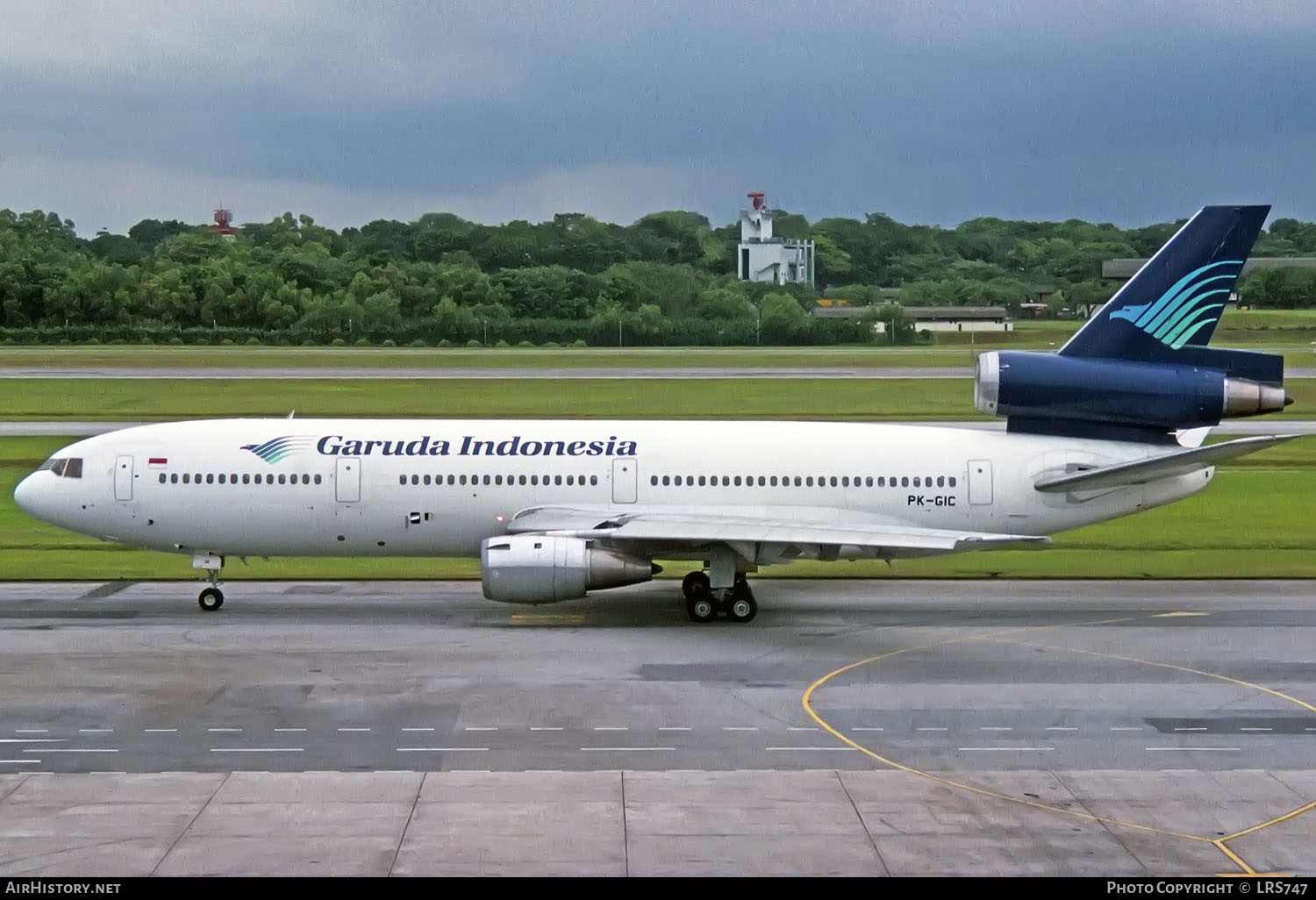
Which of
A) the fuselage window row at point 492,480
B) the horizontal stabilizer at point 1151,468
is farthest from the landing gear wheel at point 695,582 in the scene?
the horizontal stabilizer at point 1151,468

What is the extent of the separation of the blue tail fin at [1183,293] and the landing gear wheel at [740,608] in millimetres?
9442

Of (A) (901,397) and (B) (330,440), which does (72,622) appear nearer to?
(B) (330,440)

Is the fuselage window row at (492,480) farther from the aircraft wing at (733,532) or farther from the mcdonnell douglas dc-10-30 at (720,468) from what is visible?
the aircraft wing at (733,532)

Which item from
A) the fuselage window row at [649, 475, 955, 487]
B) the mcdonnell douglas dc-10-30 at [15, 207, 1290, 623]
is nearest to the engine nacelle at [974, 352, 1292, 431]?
the mcdonnell douglas dc-10-30 at [15, 207, 1290, 623]

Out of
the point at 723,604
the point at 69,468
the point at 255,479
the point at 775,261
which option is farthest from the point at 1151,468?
the point at 775,261

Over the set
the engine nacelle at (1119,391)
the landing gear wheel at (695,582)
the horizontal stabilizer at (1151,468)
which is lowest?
the landing gear wheel at (695,582)

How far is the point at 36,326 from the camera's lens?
346 feet

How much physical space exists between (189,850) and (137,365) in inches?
3236

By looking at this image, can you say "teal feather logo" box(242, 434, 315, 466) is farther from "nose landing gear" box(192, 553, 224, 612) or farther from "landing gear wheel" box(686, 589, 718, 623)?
"landing gear wheel" box(686, 589, 718, 623)

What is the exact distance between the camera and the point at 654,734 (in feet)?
72.7

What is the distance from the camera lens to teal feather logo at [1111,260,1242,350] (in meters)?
32.6

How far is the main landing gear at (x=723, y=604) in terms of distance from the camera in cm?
3100

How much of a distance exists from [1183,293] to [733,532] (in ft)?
37.3

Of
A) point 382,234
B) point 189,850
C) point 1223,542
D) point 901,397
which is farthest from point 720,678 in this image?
point 382,234
